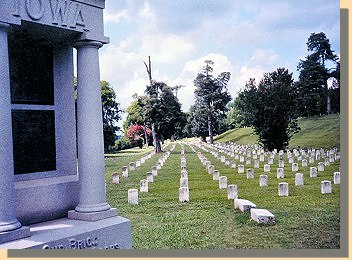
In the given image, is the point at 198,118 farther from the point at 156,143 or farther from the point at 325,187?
the point at 325,187

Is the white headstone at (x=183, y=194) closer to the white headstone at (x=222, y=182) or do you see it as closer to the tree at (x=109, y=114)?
the white headstone at (x=222, y=182)

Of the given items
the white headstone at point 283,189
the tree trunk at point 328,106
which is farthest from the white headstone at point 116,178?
the tree trunk at point 328,106

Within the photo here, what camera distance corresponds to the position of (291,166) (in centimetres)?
970

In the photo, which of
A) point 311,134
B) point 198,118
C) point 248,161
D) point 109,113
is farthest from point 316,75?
point 248,161

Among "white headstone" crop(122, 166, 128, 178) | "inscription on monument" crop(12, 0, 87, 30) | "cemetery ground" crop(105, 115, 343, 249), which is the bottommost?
"cemetery ground" crop(105, 115, 343, 249)

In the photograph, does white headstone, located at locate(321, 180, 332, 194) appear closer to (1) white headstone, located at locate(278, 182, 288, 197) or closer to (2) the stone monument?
(1) white headstone, located at locate(278, 182, 288, 197)

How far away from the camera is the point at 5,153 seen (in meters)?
4.05

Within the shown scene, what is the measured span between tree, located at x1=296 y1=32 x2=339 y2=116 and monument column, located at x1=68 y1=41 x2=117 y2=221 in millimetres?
3062

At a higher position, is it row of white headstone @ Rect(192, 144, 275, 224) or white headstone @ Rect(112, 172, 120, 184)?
white headstone @ Rect(112, 172, 120, 184)

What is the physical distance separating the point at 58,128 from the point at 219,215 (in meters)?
2.90

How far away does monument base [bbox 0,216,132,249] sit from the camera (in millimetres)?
4219

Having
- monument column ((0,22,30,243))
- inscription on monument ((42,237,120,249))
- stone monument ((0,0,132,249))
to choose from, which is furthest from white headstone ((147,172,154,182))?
monument column ((0,22,30,243))

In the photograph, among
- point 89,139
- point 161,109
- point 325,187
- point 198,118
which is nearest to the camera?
point 89,139

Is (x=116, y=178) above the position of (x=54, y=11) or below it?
below
